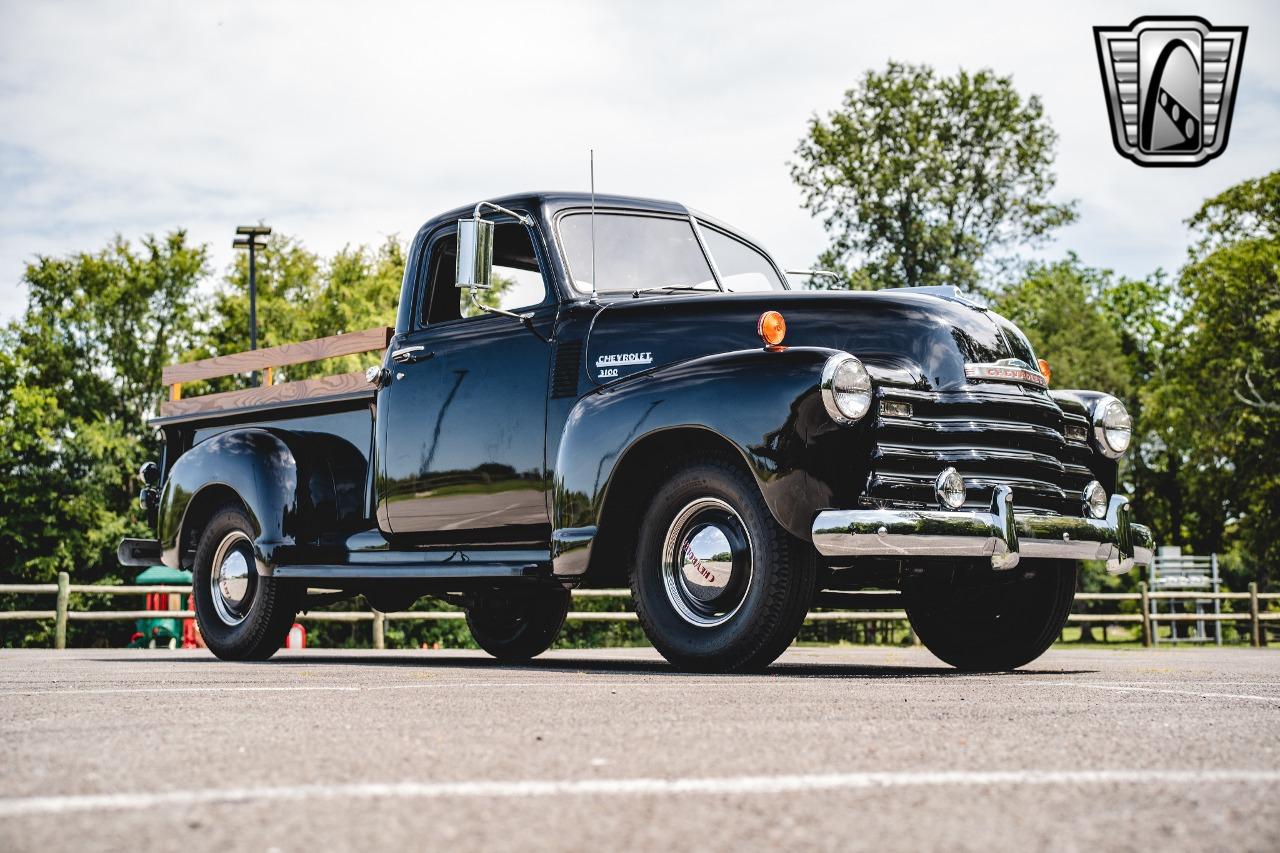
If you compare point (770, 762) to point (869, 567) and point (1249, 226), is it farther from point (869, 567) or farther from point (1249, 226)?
point (1249, 226)

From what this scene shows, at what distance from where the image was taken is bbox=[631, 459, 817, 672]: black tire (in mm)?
6516

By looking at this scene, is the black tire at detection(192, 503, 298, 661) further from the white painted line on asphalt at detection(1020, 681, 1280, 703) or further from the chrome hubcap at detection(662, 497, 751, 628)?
the white painted line on asphalt at detection(1020, 681, 1280, 703)

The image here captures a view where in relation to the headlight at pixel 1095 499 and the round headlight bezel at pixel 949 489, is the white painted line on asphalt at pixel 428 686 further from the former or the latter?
the headlight at pixel 1095 499

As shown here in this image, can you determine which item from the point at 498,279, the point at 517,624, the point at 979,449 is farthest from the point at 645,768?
the point at 517,624

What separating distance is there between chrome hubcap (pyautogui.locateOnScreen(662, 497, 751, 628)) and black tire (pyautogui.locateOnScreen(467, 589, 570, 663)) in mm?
3000

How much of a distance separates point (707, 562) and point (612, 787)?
11.5 feet

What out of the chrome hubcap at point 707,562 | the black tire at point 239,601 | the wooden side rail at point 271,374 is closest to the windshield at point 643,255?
the wooden side rail at point 271,374

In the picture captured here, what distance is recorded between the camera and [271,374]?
10.1 m

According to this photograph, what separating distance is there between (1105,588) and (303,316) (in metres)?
31.2

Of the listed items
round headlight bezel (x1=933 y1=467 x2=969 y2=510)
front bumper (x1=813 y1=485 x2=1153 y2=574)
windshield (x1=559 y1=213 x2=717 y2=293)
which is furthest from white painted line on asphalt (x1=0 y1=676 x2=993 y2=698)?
windshield (x1=559 y1=213 x2=717 y2=293)

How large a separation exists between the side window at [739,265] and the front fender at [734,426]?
1.57 m

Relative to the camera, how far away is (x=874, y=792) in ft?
10.6

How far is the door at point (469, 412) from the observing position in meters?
8.01

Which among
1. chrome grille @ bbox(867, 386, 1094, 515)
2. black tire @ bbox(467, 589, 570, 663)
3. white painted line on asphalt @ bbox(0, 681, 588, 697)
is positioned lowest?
white painted line on asphalt @ bbox(0, 681, 588, 697)
